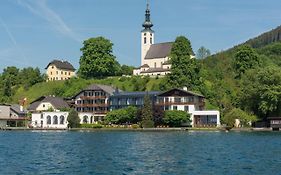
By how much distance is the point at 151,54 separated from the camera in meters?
141

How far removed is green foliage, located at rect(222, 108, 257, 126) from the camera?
99.0m

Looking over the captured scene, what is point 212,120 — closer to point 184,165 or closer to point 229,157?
point 229,157

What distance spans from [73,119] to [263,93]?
39.7m

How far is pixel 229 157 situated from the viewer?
135 ft

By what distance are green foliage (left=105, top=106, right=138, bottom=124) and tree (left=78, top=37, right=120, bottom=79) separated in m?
27.9

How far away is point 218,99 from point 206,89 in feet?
12.4

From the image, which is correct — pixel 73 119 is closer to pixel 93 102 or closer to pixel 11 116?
pixel 93 102

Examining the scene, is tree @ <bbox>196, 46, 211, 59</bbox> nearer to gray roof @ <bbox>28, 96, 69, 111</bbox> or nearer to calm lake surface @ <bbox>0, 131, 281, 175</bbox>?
gray roof @ <bbox>28, 96, 69, 111</bbox>

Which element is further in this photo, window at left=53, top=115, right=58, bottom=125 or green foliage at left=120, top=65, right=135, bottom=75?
green foliage at left=120, top=65, right=135, bottom=75

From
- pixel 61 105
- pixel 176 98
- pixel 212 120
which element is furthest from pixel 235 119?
pixel 61 105

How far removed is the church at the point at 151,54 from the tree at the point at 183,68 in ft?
38.9

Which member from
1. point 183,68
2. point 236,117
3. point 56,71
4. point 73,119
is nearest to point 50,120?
point 73,119

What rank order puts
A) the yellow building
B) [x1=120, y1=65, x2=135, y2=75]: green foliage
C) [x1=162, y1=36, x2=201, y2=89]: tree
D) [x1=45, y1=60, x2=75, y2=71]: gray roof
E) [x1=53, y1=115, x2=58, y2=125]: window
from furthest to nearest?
[x1=45, y1=60, x2=75, y2=71]: gray roof < the yellow building < [x1=120, y1=65, x2=135, y2=75]: green foliage < [x1=53, y1=115, x2=58, y2=125]: window < [x1=162, y1=36, x2=201, y2=89]: tree

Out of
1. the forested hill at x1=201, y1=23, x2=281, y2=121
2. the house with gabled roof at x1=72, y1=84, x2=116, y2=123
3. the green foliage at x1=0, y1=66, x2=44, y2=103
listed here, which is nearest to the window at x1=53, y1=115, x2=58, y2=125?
the house with gabled roof at x1=72, y1=84, x2=116, y2=123
